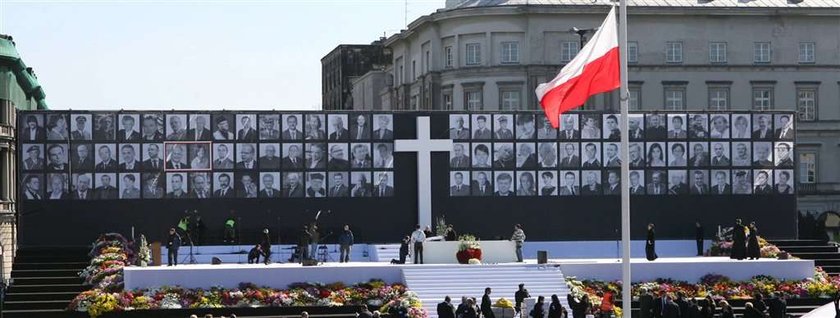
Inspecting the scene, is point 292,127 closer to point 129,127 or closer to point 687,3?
point 129,127

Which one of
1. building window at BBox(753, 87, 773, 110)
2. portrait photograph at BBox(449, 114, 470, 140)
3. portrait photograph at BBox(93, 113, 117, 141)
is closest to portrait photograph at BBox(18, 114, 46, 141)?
portrait photograph at BBox(93, 113, 117, 141)

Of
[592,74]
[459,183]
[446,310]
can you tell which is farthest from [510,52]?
[592,74]

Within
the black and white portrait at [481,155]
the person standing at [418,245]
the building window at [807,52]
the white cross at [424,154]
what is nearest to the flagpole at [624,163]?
the person standing at [418,245]

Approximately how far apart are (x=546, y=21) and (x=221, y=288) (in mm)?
44786

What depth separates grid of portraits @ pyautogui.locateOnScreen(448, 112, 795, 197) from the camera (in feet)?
207

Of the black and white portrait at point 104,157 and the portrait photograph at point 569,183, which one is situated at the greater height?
the black and white portrait at point 104,157

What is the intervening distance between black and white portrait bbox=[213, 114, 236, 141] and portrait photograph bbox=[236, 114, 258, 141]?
17 centimetres

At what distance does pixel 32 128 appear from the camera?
6019 centimetres

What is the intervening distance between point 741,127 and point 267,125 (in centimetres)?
1721

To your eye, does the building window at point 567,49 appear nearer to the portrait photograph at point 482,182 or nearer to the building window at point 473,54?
the building window at point 473,54

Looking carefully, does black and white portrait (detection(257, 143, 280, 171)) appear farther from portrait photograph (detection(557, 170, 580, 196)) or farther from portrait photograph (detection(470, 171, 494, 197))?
portrait photograph (detection(557, 170, 580, 196))

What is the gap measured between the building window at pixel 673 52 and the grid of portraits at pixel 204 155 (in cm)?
3670

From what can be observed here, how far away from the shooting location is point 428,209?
62812mm

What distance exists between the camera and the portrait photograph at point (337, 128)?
6200 centimetres
